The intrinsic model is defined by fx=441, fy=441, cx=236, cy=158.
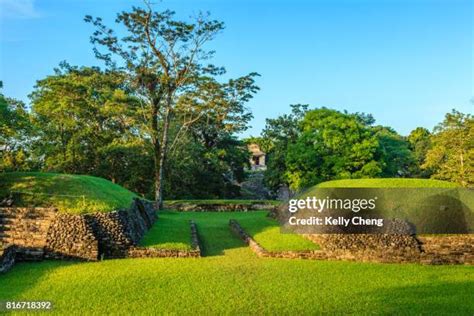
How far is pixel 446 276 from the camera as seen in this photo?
32.3 ft

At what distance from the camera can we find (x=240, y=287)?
8414 millimetres

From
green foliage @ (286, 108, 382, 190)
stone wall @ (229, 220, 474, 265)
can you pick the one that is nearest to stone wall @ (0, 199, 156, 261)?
stone wall @ (229, 220, 474, 265)

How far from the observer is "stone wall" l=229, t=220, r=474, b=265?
37.0 ft

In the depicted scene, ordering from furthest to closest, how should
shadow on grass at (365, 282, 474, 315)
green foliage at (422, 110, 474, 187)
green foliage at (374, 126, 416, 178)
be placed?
green foliage at (374, 126, 416, 178), green foliage at (422, 110, 474, 187), shadow on grass at (365, 282, 474, 315)

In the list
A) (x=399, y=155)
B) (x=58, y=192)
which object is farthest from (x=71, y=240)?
(x=399, y=155)

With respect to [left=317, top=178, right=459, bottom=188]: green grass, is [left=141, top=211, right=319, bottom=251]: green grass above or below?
below

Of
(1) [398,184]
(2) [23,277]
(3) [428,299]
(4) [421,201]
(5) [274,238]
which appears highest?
A: (1) [398,184]

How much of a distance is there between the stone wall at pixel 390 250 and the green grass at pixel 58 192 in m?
4.76

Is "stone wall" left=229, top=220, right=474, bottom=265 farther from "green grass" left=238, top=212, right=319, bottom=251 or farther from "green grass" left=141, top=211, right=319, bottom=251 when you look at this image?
"green grass" left=141, top=211, right=319, bottom=251

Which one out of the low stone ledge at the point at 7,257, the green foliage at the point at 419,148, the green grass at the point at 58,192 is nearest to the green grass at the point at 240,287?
the low stone ledge at the point at 7,257

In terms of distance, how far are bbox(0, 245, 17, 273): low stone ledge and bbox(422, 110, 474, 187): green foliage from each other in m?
23.0

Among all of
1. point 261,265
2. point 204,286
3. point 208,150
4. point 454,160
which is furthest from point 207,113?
point 204,286

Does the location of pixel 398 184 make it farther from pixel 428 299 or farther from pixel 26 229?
pixel 26 229

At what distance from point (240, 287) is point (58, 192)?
24.3ft
